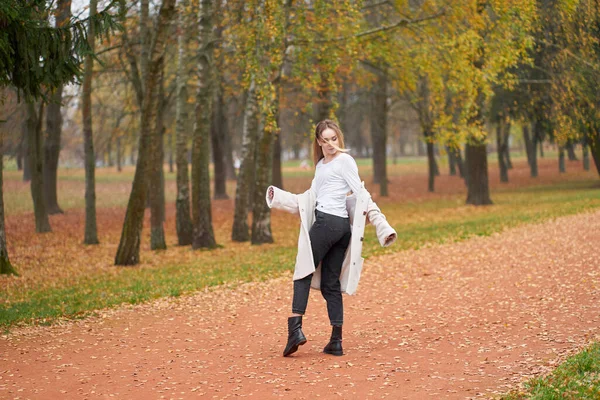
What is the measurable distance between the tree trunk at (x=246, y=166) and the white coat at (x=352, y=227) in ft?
35.5

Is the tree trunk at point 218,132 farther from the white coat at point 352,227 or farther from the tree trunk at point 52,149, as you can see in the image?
the white coat at point 352,227

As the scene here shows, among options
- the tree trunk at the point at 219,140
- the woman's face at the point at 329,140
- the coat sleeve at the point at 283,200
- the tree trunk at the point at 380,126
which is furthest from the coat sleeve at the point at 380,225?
the tree trunk at the point at 380,126

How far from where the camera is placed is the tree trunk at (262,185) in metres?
17.5

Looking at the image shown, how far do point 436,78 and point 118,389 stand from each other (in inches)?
583

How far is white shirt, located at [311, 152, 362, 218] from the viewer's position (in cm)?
684

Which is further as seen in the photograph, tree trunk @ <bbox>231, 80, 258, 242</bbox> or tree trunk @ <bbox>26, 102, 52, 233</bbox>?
tree trunk @ <bbox>26, 102, 52, 233</bbox>

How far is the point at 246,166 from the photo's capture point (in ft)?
61.0

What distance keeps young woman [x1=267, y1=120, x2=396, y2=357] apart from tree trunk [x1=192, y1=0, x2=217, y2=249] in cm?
1057

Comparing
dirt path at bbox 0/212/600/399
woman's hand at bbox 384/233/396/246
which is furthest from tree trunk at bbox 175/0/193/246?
woman's hand at bbox 384/233/396/246

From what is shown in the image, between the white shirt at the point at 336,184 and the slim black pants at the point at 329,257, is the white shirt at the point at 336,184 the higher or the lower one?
the higher one

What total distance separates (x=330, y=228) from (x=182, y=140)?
11.7m

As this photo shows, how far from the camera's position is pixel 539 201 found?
26734 millimetres

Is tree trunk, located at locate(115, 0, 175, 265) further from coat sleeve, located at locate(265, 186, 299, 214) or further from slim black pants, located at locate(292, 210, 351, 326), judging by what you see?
slim black pants, located at locate(292, 210, 351, 326)

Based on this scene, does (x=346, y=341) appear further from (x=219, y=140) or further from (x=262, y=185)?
(x=219, y=140)
